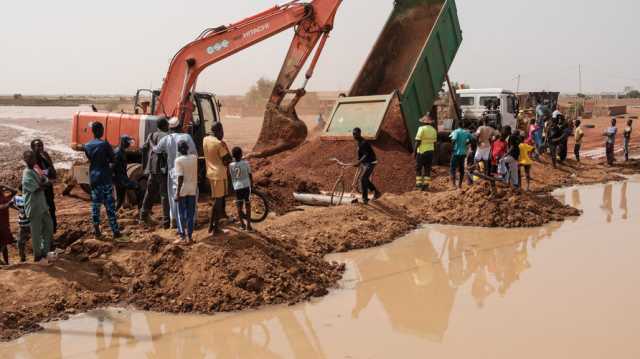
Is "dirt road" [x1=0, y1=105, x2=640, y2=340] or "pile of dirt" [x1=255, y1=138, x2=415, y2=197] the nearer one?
"dirt road" [x1=0, y1=105, x2=640, y2=340]

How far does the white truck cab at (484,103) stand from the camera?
61.0 feet

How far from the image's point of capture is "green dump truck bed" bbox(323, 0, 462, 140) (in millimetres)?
14406

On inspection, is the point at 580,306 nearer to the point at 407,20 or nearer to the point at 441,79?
the point at 441,79

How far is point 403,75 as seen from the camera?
51.5ft

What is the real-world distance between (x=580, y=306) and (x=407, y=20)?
37.7 feet

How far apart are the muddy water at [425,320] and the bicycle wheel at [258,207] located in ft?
6.87

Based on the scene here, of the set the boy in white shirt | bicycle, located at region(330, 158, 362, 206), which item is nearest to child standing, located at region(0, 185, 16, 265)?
the boy in white shirt

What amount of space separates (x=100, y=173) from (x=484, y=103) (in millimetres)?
13166

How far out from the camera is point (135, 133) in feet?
37.8

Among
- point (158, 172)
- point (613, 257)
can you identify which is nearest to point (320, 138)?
point (158, 172)

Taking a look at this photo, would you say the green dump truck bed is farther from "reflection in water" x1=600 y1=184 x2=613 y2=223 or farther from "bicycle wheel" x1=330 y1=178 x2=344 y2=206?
"reflection in water" x1=600 y1=184 x2=613 y2=223

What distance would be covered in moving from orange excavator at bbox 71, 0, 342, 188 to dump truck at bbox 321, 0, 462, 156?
143 centimetres

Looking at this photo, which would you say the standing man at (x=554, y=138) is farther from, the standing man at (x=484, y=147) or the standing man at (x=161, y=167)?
the standing man at (x=161, y=167)

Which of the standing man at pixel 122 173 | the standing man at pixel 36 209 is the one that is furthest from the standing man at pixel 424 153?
the standing man at pixel 36 209
